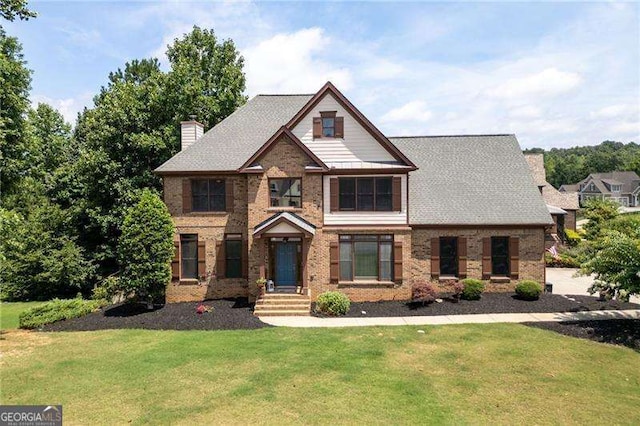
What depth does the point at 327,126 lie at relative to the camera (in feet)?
64.3

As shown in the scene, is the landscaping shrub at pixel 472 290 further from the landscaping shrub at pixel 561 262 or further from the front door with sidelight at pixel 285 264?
the landscaping shrub at pixel 561 262

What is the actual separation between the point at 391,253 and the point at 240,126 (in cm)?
1130

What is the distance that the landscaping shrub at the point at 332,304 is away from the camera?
689 inches

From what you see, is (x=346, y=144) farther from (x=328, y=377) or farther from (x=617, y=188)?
(x=617, y=188)

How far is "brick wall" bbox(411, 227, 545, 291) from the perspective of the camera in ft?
65.7

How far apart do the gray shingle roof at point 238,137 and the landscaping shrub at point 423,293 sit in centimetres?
1082

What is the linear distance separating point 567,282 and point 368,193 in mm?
14665

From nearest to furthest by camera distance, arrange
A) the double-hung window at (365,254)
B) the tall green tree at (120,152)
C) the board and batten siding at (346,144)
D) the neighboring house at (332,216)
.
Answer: the neighboring house at (332,216) → the board and batten siding at (346,144) → the double-hung window at (365,254) → the tall green tree at (120,152)

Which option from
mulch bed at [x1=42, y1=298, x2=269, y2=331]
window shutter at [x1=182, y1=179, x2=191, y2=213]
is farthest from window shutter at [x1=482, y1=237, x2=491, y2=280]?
window shutter at [x1=182, y1=179, x2=191, y2=213]

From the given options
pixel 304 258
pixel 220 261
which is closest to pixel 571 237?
pixel 304 258

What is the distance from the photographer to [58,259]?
24.6 meters

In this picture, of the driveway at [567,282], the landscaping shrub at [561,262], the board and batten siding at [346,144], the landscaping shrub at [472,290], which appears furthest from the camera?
the landscaping shrub at [561,262]

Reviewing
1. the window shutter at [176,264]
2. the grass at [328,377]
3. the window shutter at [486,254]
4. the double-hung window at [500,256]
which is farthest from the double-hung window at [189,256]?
the double-hung window at [500,256]

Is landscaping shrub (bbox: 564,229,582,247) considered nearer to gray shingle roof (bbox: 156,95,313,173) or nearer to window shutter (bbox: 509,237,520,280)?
window shutter (bbox: 509,237,520,280)
